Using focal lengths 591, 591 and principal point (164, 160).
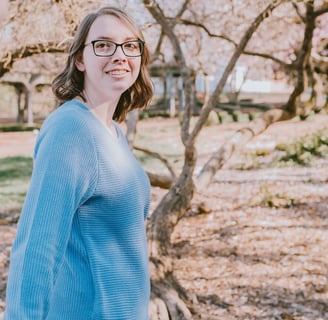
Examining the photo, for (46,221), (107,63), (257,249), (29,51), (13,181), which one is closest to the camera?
(46,221)

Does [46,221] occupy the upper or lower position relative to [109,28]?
lower

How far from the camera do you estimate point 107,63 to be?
56.4 inches

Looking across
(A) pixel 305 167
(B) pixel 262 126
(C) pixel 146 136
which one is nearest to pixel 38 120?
(C) pixel 146 136

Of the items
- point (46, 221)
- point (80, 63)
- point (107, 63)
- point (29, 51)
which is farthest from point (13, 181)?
point (46, 221)

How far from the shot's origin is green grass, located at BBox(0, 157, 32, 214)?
9514 mm

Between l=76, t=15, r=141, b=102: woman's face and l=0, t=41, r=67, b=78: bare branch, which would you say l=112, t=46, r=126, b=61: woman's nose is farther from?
l=0, t=41, r=67, b=78: bare branch

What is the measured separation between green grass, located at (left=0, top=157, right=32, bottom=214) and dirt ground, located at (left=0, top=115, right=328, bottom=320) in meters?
1.50

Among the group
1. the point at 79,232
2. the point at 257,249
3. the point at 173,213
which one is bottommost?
the point at 257,249

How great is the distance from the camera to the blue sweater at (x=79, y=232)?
1.22 meters

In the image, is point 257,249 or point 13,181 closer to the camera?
point 257,249

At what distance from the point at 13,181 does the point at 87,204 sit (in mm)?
10718

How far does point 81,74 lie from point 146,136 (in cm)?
1845

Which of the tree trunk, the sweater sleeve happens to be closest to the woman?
the sweater sleeve

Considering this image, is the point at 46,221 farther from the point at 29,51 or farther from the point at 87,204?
the point at 29,51
